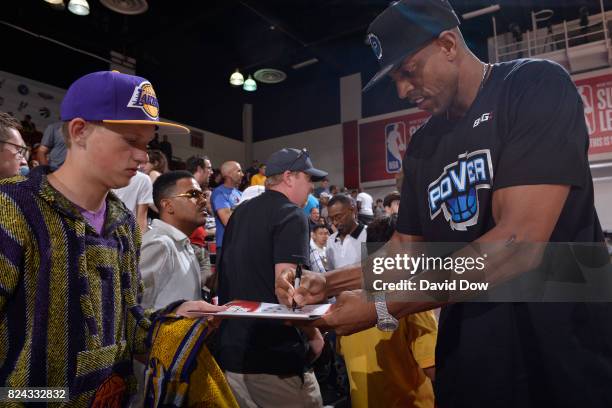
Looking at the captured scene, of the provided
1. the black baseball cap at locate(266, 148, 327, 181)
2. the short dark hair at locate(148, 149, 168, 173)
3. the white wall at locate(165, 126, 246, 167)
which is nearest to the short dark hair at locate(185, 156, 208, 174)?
the short dark hair at locate(148, 149, 168, 173)

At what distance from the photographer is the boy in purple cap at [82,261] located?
114cm

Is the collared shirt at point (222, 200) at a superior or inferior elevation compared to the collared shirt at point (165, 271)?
superior

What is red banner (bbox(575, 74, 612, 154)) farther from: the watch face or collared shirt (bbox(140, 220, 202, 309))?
the watch face

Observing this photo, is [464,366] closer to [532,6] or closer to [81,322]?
[81,322]

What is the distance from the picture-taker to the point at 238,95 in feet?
53.5

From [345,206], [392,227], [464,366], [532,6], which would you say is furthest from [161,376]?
[532,6]

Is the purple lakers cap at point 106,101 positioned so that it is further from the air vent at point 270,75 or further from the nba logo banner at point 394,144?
the nba logo banner at point 394,144

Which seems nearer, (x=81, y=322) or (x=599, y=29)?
(x=81, y=322)

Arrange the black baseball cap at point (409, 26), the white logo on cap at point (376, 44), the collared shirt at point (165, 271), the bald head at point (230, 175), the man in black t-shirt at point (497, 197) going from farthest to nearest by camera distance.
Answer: the bald head at point (230, 175) → the collared shirt at point (165, 271) → the white logo on cap at point (376, 44) → the black baseball cap at point (409, 26) → the man in black t-shirt at point (497, 197)

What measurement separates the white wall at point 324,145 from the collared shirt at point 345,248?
9.58m

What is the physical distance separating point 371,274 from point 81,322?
0.88m

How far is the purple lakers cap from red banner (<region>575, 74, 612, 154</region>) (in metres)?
11.9

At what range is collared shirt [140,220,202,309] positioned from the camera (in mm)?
2301

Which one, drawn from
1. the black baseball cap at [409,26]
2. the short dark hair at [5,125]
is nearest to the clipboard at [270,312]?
the black baseball cap at [409,26]
